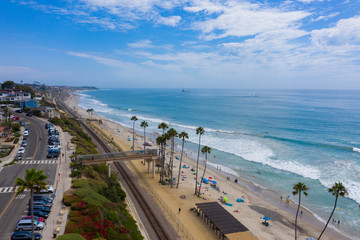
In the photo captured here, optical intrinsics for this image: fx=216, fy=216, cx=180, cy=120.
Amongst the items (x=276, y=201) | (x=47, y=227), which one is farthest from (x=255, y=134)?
(x=47, y=227)

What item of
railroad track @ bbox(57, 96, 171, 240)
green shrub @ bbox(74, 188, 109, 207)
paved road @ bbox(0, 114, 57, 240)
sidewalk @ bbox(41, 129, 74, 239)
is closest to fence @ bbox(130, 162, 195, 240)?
railroad track @ bbox(57, 96, 171, 240)

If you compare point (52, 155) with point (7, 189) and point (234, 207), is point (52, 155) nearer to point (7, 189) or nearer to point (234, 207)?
point (7, 189)

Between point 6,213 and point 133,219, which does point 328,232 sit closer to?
point 133,219

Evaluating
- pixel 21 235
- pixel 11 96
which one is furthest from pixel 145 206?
pixel 11 96

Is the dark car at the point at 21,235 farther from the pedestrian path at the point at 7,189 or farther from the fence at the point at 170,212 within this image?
the fence at the point at 170,212

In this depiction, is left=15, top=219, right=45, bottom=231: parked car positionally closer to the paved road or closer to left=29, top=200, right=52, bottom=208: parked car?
the paved road
